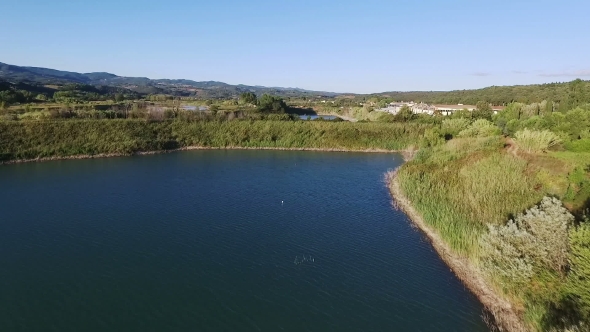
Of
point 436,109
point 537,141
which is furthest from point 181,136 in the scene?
point 436,109

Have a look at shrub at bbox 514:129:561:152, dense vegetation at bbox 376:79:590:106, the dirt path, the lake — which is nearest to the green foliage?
the lake

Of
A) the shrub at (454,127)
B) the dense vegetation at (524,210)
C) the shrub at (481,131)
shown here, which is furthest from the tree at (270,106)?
the dense vegetation at (524,210)

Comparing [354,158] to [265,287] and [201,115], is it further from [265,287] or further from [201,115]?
[265,287]

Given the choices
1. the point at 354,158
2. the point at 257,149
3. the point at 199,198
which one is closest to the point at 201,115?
the point at 257,149

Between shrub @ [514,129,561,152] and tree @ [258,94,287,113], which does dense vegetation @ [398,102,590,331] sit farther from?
tree @ [258,94,287,113]

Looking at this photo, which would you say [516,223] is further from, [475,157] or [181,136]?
[181,136]

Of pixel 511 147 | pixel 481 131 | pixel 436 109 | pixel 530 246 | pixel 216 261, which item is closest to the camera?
pixel 530 246
